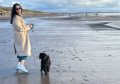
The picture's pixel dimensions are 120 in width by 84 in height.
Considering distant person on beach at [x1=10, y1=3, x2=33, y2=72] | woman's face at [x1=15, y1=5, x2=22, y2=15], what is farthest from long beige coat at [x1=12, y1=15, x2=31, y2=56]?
woman's face at [x1=15, y1=5, x2=22, y2=15]

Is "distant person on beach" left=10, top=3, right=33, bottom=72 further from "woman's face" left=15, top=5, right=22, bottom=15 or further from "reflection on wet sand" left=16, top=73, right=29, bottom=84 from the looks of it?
"reflection on wet sand" left=16, top=73, right=29, bottom=84

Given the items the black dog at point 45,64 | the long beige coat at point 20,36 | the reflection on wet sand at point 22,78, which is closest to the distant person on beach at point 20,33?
the long beige coat at point 20,36

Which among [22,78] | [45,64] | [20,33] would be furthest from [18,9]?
[22,78]

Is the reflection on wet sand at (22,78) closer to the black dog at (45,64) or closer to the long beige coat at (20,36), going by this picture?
the black dog at (45,64)

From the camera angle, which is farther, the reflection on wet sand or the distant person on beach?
the distant person on beach

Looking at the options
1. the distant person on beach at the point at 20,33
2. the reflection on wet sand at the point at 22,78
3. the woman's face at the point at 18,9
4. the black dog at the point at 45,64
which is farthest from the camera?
the distant person on beach at the point at 20,33

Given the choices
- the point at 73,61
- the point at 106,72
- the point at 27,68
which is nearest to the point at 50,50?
the point at 73,61

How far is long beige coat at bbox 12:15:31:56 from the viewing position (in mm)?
10664

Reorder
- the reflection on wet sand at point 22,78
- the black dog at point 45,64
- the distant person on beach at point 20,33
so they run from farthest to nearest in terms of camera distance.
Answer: the distant person on beach at point 20,33 → the black dog at point 45,64 → the reflection on wet sand at point 22,78

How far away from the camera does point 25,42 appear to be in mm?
10797

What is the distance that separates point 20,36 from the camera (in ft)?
35.1

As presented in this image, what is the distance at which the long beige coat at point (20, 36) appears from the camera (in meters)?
10.7

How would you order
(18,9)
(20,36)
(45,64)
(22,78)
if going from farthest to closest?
(20,36)
(18,9)
(45,64)
(22,78)

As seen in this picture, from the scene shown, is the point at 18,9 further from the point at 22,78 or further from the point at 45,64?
the point at 22,78
